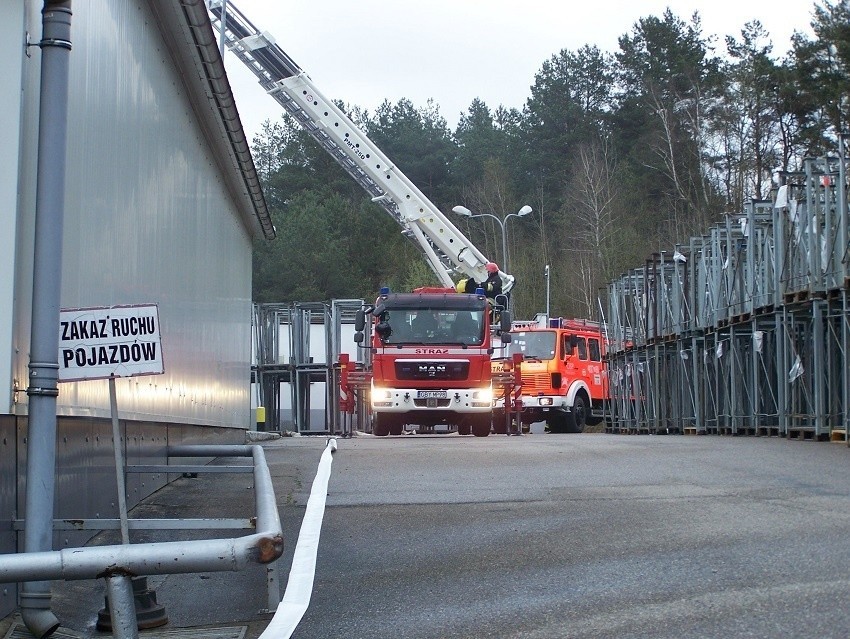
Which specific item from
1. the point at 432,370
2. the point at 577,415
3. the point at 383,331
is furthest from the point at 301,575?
the point at 577,415

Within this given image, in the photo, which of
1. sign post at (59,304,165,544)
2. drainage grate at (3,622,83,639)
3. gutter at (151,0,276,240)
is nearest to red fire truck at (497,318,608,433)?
gutter at (151,0,276,240)

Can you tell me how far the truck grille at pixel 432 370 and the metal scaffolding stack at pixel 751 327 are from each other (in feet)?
17.3

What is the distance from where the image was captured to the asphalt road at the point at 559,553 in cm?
501

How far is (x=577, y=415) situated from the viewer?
32.9m

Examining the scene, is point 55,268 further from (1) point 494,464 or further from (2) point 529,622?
(1) point 494,464

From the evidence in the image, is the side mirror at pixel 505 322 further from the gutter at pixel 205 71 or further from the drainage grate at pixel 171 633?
the drainage grate at pixel 171 633

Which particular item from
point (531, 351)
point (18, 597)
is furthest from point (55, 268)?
point (531, 351)

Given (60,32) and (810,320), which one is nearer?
(60,32)

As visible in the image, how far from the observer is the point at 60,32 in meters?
5.12

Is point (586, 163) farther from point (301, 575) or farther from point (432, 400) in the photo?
point (301, 575)

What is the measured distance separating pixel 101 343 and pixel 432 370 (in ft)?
58.1

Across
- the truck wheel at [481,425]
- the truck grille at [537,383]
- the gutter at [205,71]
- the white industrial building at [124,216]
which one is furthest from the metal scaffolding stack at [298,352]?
the white industrial building at [124,216]

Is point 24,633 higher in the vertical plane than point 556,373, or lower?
lower

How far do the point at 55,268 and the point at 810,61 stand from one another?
51.6 metres
